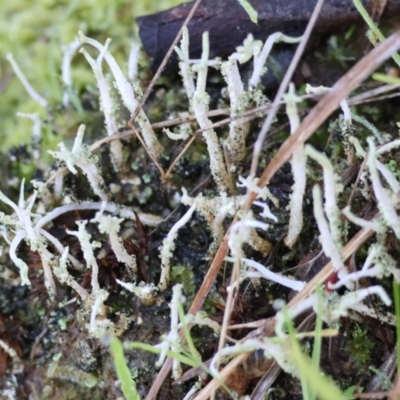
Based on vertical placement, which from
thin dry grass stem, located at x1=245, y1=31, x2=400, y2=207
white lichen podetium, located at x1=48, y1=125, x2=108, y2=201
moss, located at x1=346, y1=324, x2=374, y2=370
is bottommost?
moss, located at x1=346, y1=324, x2=374, y2=370

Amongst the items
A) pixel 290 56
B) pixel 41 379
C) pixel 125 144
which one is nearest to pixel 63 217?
pixel 125 144

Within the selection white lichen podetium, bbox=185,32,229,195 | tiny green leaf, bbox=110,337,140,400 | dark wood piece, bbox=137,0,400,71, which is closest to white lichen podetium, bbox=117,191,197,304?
white lichen podetium, bbox=185,32,229,195

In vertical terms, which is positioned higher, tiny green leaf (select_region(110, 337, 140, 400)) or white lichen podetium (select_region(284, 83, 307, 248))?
white lichen podetium (select_region(284, 83, 307, 248))

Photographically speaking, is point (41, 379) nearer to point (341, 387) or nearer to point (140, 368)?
point (140, 368)

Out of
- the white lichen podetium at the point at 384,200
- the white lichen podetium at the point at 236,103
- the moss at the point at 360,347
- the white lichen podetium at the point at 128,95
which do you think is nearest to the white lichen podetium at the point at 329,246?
the white lichen podetium at the point at 384,200

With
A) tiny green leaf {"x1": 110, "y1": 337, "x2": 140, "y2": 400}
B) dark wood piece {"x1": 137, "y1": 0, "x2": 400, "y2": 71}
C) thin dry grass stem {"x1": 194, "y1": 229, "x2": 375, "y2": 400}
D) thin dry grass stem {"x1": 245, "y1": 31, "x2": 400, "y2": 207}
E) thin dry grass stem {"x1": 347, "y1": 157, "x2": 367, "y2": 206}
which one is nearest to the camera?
tiny green leaf {"x1": 110, "y1": 337, "x2": 140, "y2": 400}

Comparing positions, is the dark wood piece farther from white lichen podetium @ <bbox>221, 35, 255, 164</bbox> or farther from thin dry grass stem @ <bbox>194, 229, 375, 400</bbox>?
thin dry grass stem @ <bbox>194, 229, 375, 400</bbox>
